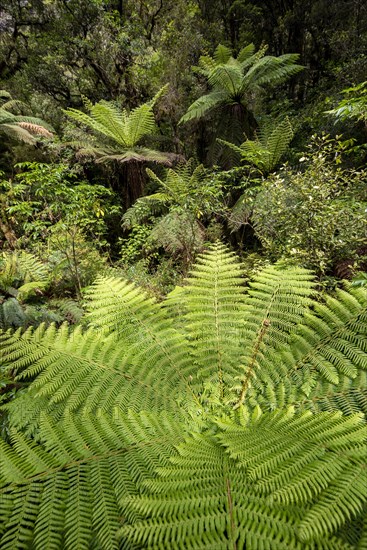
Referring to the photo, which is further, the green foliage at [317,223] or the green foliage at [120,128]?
the green foliage at [120,128]

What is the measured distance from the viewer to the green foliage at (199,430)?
0.64 meters

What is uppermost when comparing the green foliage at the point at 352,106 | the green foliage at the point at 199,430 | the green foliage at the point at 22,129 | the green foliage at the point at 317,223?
the green foliage at the point at 22,129

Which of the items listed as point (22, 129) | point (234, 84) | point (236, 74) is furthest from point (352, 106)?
point (22, 129)

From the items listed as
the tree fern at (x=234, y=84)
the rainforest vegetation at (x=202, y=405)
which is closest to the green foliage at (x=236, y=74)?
the tree fern at (x=234, y=84)

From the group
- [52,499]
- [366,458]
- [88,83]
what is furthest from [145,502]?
[88,83]

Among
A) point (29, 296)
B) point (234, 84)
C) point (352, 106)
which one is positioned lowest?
point (29, 296)

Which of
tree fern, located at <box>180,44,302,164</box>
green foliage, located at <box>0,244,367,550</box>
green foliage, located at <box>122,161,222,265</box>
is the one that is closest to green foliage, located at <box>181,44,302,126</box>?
tree fern, located at <box>180,44,302,164</box>

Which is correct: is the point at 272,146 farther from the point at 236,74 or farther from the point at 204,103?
the point at 204,103

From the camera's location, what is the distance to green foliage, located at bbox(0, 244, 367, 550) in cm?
64

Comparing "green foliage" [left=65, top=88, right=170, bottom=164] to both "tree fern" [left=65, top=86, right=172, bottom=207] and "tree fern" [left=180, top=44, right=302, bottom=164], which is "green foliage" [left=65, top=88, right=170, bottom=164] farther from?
"tree fern" [left=180, top=44, right=302, bottom=164]

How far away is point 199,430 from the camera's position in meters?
1.06

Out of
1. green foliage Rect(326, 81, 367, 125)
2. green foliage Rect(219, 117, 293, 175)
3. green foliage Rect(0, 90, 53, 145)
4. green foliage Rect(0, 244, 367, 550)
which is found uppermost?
green foliage Rect(0, 90, 53, 145)

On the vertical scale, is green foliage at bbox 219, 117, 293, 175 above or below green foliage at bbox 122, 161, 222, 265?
above

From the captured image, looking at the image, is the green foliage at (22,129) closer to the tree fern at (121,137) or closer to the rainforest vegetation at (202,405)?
the tree fern at (121,137)
